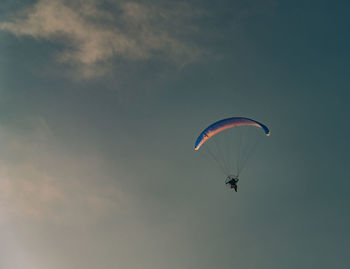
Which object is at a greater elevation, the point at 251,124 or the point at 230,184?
the point at 251,124

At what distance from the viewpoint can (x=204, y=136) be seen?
58.9 meters

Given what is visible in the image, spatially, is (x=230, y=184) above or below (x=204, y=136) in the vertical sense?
below

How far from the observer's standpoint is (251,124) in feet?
191

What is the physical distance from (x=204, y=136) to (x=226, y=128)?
3.56 m

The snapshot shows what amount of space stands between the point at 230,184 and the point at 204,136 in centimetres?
871

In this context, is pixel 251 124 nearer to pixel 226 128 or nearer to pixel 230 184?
pixel 226 128

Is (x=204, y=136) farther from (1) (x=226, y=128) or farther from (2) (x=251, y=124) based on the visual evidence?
(2) (x=251, y=124)

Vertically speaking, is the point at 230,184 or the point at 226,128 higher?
the point at 226,128

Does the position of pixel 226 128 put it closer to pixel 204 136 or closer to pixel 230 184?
pixel 204 136

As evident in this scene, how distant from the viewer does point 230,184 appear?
60.3 metres

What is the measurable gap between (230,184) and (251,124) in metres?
9.98

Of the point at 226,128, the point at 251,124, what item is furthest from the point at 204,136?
the point at 251,124

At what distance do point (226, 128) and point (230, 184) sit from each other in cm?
892

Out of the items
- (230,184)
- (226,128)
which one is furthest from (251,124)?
(230,184)
